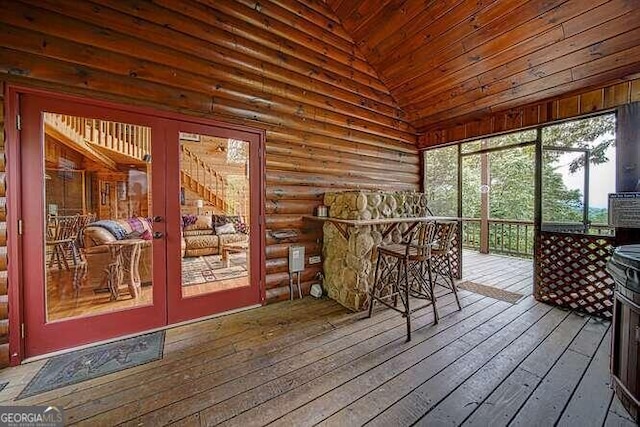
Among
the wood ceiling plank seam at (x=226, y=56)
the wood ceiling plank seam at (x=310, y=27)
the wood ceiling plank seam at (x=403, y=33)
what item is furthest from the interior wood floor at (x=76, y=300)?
the wood ceiling plank seam at (x=403, y=33)

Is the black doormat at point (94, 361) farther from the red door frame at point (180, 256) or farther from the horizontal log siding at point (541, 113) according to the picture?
the horizontal log siding at point (541, 113)

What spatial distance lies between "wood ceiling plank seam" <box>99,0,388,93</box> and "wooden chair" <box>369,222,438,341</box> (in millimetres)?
2601

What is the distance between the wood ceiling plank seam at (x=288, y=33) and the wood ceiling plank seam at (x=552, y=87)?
5.14ft

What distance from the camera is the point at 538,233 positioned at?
136 inches

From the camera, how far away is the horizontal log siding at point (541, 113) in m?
2.71

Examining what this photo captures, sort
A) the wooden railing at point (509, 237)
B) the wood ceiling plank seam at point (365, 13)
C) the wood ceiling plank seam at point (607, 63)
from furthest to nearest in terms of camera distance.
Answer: the wooden railing at point (509, 237) → the wood ceiling plank seam at point (365, 13) → the wood ceiling plank seam at point (607, 63)

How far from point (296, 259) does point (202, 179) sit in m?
1.70

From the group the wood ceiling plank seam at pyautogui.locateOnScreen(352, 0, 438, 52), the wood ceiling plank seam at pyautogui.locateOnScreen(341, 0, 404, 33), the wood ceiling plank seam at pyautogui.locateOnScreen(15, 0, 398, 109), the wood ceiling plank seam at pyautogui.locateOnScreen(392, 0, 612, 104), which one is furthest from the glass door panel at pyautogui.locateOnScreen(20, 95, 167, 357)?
the wood ceiling plank seam at pyautogui.locateOnScreen(392, 0, 612, 104)

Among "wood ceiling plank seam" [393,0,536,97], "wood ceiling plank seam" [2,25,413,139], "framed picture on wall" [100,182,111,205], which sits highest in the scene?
"wood ceiling plank seam" [393,0,536,97]

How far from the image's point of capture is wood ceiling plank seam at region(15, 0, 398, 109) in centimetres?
198

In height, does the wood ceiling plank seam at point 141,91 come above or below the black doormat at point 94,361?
above

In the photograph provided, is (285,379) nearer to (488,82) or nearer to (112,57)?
(112,57)

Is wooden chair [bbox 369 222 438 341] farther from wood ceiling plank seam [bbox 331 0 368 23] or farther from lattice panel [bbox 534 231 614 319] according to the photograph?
wood ceiling plank seam [bbox 331 0 368 23]

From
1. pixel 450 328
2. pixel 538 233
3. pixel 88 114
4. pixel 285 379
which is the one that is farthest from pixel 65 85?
pixel 538 233
